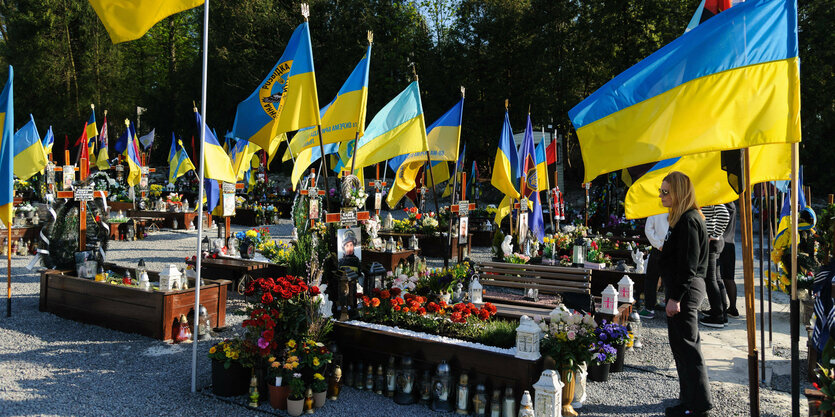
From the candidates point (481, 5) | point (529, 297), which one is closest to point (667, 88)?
point (529, 297)

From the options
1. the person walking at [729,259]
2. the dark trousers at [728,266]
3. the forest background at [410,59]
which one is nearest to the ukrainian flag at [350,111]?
the person walking at [729,259]

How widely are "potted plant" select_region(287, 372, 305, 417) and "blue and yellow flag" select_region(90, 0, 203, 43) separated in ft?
11.9

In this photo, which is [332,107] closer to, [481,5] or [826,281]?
[826,281]

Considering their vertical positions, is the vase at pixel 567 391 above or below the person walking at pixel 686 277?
below

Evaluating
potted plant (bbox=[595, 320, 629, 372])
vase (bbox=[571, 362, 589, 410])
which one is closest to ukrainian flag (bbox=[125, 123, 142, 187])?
potted plant (bbox=[595, 320, 629, 372])

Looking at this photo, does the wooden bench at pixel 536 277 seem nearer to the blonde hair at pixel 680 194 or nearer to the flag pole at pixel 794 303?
the blonde hair at pixel 680 194

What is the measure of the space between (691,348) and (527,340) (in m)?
1.39

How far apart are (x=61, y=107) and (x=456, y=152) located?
1540 inches

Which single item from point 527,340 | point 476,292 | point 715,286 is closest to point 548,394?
point 527,340

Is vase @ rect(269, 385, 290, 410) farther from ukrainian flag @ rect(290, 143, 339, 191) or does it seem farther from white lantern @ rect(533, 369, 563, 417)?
ukrainian flag @ rect(290, 143, 339, 191)

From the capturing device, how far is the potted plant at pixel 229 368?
5.75m

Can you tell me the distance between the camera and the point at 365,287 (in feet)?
23.3

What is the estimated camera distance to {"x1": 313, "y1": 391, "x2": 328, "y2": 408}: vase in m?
5.55

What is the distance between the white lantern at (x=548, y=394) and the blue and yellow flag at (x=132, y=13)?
469 cm
